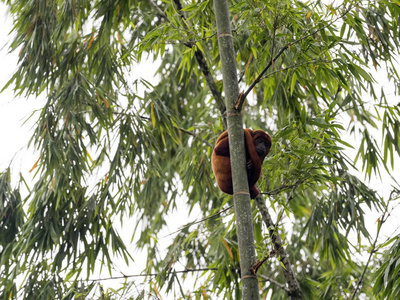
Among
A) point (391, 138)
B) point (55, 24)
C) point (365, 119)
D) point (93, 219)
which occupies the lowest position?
point (93, 219)

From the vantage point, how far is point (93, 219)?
13.1 feet

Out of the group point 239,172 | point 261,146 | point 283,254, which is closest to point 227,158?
point 261,146

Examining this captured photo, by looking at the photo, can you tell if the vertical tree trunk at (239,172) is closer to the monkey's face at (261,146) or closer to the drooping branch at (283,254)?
the monkey's face at (261,146)

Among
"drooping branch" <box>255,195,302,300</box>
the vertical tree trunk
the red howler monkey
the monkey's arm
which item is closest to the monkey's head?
the red howler monkey

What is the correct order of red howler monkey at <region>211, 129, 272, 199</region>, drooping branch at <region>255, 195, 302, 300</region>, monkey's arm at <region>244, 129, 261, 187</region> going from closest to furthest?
monkey's arm at <region>244, 129, 261, 187</region>
red howler monkey at <region>211, 129, 272, 199</region>
drooping branch at <region>255, 195, 302, 300</region>

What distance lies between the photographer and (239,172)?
7.44 feet

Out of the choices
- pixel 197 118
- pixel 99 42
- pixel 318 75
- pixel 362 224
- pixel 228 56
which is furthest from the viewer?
pixel 197 118

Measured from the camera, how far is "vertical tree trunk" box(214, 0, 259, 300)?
217cm

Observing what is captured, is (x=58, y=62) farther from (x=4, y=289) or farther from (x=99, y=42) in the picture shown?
(x=4, y=289)

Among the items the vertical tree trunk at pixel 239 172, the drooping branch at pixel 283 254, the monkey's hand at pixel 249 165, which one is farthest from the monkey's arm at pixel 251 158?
the drooping branch at pixel 283 254

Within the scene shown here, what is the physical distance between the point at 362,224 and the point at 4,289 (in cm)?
261

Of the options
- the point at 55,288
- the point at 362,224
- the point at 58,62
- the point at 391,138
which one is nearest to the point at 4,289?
the point at 55,288

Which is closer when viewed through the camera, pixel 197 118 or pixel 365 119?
pixel 365 119

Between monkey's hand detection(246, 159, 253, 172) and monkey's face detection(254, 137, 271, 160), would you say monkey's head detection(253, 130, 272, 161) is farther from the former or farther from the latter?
monkey's hand detection(246, 159, 253, 172)
